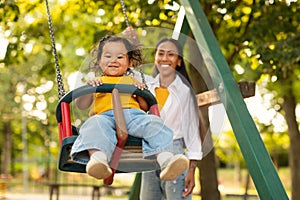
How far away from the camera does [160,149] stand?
3389 millimetres

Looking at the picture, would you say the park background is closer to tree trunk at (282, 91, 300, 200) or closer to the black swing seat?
tree trunk at (282, 91, 300, 200)

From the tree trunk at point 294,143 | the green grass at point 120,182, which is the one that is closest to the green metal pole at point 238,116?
the tree trunk at point 294,143

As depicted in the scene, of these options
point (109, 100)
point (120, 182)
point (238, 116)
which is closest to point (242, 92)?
point (238, 116)

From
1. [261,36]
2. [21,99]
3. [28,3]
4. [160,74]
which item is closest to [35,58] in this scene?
[21,99]

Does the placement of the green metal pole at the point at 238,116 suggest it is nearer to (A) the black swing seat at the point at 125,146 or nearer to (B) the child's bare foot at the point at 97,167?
(A) the black swing seat at the point at 125,146

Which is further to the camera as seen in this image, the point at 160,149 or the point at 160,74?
the point at 160,74

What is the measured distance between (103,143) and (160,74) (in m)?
1.10

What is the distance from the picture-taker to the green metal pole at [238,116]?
380 centimetres

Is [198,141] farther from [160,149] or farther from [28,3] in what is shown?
[28,3]

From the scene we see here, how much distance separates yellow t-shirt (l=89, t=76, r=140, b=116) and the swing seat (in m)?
0.06

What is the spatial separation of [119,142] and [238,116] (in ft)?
3.40

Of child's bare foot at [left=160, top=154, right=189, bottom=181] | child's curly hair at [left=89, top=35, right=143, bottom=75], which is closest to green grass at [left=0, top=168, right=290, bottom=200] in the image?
child's curly hair at [left=89, top=35, right=143, bottom=75]

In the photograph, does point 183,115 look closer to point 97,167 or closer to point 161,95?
point 161,95

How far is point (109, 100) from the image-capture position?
3.56 metres
